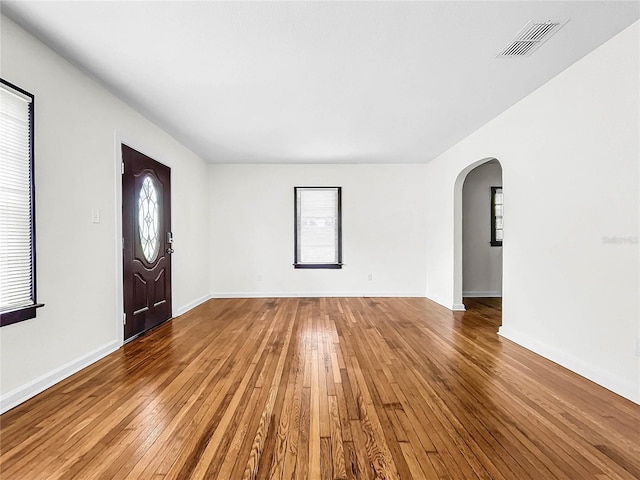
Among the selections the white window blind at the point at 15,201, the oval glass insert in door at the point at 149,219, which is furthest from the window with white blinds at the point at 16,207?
the oval glass insert in door at the point at 149,219

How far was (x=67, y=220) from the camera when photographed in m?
2.73

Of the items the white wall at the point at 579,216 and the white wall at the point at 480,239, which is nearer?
the white wall at the point at 579,216

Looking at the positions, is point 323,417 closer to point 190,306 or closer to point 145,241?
point 145,241

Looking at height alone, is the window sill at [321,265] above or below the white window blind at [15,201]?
below

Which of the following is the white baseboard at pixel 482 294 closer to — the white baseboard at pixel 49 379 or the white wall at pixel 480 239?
the white wall at pixel 480 239

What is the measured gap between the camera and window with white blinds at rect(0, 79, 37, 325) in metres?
2.16

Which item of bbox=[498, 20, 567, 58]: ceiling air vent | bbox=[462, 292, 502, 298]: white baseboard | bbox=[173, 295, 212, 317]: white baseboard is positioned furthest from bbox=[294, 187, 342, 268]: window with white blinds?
bbox=[498, 20, 567, 58]: ceiling air vent

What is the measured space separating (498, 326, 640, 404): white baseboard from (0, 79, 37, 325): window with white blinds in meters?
4.15

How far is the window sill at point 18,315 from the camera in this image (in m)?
2.11

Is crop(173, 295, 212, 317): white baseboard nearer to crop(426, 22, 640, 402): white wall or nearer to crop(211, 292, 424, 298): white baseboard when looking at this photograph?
crop(211, 292, 424, 298): white baseboard

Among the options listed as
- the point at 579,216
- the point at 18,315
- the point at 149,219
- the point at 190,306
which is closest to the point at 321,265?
the point at 190,306

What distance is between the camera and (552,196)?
3.10 metres

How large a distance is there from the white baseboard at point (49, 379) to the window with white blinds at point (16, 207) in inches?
19.1

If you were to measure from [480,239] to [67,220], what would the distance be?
6.40 meters
